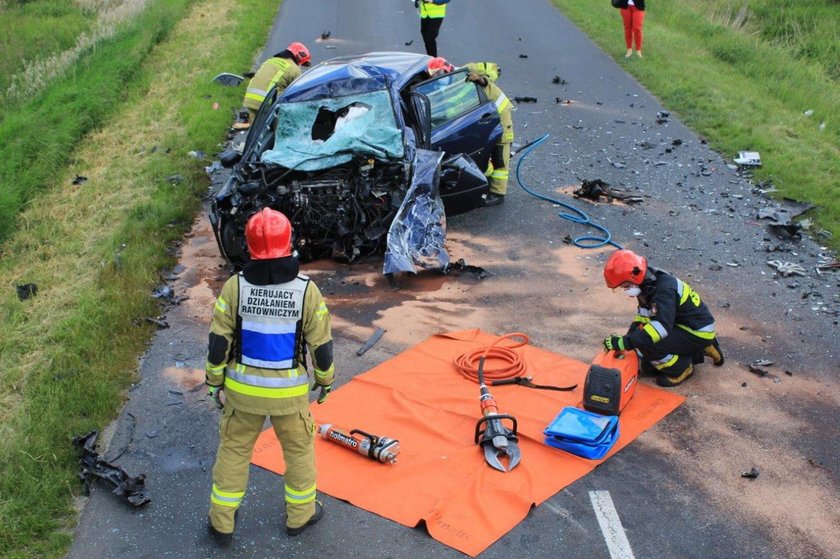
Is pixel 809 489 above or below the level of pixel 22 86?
above

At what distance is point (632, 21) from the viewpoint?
1672 cm

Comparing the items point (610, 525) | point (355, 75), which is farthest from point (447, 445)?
point (355, 75)

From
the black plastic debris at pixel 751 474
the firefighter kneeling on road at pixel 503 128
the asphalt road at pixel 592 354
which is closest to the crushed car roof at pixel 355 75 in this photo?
the firefighter kneeling on road at pixel 503 128

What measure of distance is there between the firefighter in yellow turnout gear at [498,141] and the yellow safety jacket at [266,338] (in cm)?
606

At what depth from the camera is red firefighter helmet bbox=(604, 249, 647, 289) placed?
6.54 meters

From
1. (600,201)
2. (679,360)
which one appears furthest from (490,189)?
(679,360)

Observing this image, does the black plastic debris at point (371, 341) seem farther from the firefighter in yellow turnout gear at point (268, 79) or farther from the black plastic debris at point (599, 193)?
the firefighter in yellow turnout gear at point (268, 79)

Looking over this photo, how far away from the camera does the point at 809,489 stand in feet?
18.5

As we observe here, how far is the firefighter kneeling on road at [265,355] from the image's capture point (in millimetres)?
4809

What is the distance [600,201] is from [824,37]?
41.1 ft

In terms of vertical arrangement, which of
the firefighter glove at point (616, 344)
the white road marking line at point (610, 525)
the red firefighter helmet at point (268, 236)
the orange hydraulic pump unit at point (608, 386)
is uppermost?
the red firefighter helmet at point (268, 236)

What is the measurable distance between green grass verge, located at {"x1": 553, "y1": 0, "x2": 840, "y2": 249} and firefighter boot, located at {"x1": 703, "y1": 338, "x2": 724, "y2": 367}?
11.0 ft

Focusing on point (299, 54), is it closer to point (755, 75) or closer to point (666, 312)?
point (666, 312)

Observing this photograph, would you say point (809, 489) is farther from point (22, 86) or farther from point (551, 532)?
point (22, 86)
